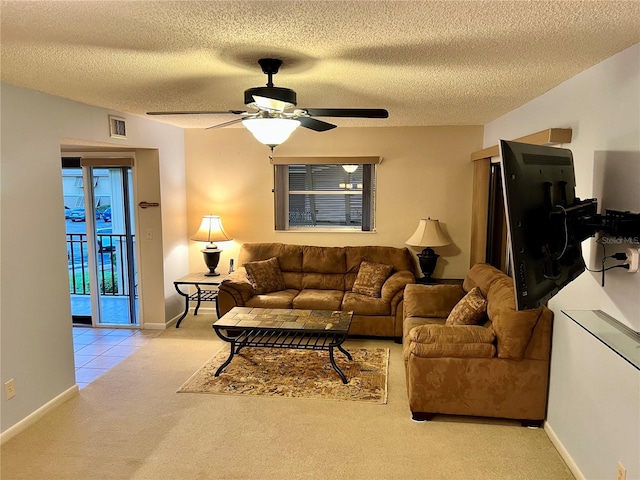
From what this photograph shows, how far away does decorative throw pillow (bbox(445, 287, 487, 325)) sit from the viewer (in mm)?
3455

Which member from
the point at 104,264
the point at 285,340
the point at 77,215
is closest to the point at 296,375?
the point at 285,340

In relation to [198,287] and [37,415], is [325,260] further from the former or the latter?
[37,415]

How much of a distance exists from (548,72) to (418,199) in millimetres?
2833

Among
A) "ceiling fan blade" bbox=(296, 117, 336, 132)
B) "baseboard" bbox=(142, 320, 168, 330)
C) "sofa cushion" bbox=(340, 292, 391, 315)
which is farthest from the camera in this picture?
"baseboard" bbox=(142, 320, 168, 330)

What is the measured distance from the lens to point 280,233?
18.7 ft

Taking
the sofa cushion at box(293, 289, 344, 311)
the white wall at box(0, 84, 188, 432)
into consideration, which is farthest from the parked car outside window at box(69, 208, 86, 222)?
the sofa cushion at box(293, 289, 344, 311)

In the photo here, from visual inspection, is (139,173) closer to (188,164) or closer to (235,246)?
(188,164)

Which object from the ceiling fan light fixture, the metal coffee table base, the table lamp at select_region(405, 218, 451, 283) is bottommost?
the metal coffee table base

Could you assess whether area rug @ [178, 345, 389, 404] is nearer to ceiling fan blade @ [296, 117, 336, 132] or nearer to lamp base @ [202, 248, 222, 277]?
lamp base @ [202, 248, 222, 277]

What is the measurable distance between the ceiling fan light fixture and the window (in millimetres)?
2858

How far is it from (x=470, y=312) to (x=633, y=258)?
5.08ft

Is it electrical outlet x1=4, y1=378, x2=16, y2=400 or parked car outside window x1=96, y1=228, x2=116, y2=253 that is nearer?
electrical outlet x1=4, y1=378, x2=16, y2=400

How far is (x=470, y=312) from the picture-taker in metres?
3.48

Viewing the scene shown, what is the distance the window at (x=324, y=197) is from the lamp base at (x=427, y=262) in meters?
0.75
